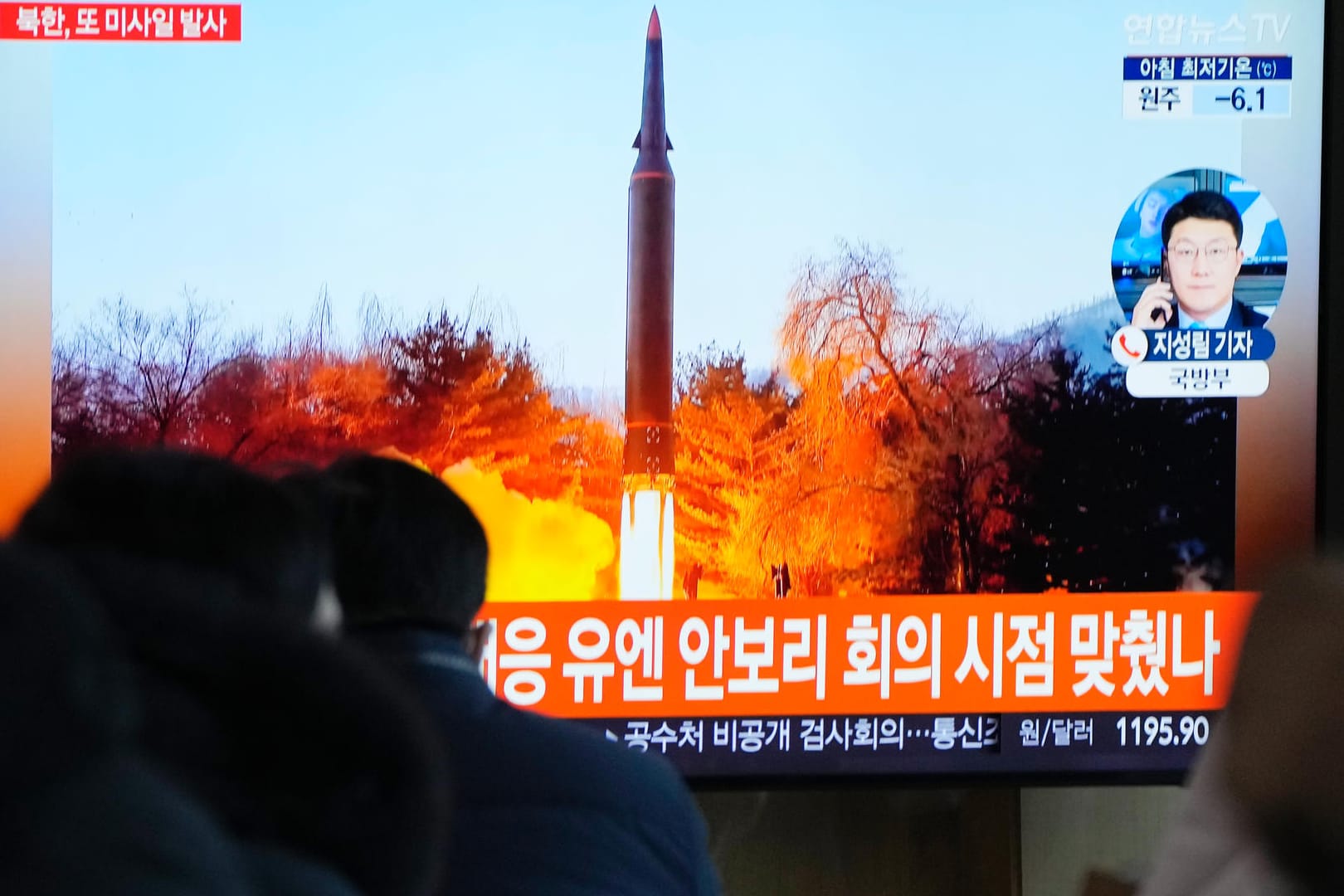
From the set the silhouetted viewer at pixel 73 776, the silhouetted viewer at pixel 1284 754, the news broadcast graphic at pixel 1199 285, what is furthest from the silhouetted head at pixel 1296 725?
the news broadcast graphic at pixel 1199 285

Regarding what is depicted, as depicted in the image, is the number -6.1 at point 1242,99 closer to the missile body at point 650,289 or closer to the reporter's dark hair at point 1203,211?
the reporter's dark hair at point 1203,211

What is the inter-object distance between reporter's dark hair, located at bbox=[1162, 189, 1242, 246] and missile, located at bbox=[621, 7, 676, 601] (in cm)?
83

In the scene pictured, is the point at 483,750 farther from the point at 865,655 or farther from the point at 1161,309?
the point at 1161,309

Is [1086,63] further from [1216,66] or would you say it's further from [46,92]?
[46,92]

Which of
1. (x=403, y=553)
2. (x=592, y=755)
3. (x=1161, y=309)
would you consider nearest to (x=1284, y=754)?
(x=592, y=755)

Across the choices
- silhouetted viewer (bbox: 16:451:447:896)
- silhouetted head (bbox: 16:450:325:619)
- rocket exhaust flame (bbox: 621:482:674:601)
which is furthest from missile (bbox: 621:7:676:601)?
silhouetted viewer (bbox: 16:451:447:896)

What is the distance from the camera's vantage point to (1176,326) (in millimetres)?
2295

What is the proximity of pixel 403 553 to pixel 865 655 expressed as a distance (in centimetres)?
106

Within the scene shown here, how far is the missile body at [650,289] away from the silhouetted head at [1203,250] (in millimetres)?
842

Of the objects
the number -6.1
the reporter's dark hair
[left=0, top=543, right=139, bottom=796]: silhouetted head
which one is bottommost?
[left=0, top=543, right=139, bottom=796]: silhouetted head

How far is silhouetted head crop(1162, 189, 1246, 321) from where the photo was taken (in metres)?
2.29

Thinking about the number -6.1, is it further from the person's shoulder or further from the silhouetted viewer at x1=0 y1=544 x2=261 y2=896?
the silhouetted viewer at x1=0 y1=544 x2=261 y2=896

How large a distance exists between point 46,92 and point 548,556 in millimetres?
1065

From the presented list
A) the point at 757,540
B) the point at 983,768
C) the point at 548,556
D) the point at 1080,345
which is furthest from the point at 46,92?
the point at 983,768
